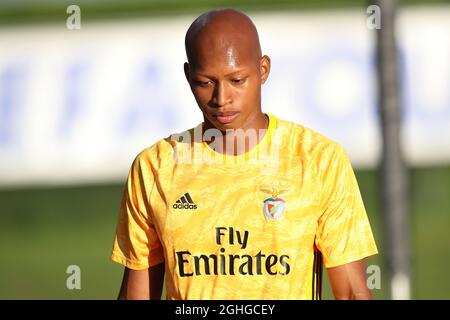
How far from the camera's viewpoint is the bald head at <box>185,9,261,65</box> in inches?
141

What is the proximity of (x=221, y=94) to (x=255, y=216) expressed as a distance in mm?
462

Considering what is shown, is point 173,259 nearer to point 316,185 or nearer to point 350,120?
point 316,185

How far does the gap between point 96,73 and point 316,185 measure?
215 inches

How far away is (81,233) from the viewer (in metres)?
9.34

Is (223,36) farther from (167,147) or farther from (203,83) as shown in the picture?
(167,147)

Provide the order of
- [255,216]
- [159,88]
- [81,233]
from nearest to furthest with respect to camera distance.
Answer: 1. [255,216]
2. [159,88]
3. [81,233]

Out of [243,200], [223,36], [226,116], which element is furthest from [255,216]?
[223,36]

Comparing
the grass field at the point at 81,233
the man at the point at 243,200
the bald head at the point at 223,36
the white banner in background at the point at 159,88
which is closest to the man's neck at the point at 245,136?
the man at the point at 243,200

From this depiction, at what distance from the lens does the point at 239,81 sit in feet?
11.8

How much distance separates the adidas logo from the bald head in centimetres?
49

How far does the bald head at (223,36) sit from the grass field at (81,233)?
4.93 m

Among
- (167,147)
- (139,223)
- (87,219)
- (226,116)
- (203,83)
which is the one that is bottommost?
(87,219)

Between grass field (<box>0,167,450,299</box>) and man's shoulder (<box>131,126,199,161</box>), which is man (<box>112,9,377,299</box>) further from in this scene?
grass field (<box>0,167,450,299</box>)
